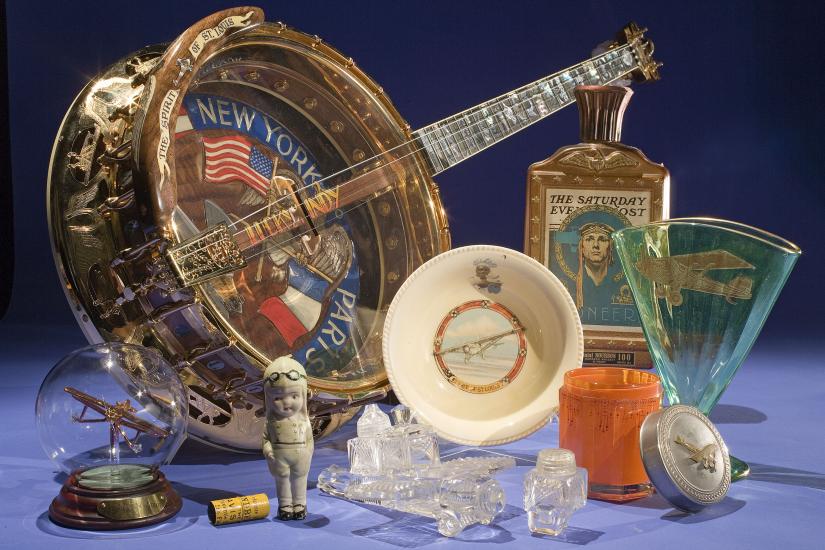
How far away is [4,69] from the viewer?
10.3 ft

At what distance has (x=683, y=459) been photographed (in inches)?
68.7

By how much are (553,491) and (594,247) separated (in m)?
0.79

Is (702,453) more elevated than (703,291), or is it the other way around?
(703,291)

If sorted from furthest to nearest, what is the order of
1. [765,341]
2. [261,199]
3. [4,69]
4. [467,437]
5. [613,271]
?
[4,69] → [765,341] → [613,271] → [261,199] → [467,437]

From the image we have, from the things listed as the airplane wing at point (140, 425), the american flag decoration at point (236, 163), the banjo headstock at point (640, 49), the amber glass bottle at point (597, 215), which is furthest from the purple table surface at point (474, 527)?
the banjo headstock at point (640, 49)

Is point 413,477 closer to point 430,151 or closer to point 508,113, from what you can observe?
point 430,151

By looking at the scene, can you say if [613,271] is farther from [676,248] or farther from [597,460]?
[597,460]

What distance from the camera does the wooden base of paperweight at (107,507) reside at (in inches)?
66.5

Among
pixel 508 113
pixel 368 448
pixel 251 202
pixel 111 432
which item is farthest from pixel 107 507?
pixel 508 113

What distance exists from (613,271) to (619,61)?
1.41 feet

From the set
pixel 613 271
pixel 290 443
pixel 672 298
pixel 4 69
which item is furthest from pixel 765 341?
pixel 4 69

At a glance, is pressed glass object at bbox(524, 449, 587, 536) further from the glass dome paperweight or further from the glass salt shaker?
the glass dome paperweight

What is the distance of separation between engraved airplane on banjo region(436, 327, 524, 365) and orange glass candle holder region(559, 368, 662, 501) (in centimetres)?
25

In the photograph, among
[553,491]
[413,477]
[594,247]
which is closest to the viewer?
[553,491]
